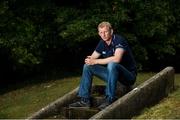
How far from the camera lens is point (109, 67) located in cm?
852

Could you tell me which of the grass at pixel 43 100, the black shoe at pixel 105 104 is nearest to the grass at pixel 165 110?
the grass at pixel 43 100

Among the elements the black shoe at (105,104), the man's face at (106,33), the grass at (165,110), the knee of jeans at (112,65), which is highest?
the man's face at (106,33)

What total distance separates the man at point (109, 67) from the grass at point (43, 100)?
66cm

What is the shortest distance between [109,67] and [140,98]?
33.7 inches

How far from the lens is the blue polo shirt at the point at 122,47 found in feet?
29.3

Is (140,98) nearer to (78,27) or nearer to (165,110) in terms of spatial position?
(165,110)

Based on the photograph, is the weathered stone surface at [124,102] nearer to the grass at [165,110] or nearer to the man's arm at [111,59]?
the grass at [165,110]

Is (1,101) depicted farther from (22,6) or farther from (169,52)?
(169,52)

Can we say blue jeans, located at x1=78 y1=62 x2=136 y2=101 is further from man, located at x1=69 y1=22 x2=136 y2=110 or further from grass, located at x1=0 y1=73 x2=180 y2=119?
grass, located at x1=0 y1=73 x2=180 y2=119

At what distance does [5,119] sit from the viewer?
994 cm

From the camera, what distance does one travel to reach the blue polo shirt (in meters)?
8.92

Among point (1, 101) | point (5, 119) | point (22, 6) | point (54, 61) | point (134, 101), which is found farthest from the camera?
point (54, 61)

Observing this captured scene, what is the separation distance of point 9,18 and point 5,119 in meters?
5.72

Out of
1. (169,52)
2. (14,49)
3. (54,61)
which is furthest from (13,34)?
(169,52)
